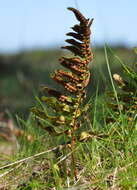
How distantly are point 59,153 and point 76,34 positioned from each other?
0.58 meters

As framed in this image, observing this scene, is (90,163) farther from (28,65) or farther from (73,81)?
(28,65)

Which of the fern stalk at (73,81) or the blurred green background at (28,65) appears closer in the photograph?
the fern stalk at (73,81)

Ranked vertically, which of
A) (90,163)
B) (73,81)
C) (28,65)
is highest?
(73,81)

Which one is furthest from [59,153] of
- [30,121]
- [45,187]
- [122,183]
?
[30,121]

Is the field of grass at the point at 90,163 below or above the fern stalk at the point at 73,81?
below

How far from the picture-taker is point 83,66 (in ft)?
5.72

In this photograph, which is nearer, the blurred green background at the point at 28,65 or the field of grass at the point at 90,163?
the field of grass at the point at 90,163

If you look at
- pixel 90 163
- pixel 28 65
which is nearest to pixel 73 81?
pixel 90 163

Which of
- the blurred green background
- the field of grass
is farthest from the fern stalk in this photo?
the blurred green background

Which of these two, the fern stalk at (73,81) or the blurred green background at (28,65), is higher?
the fern stalk at (73,81)

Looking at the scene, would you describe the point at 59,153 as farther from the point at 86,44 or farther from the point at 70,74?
the point at 86,44

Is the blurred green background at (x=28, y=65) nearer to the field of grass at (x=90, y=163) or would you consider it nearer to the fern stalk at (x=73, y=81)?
the field of grass at (x=90, y=163)

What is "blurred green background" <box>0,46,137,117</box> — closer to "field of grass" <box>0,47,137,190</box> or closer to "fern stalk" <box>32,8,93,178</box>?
"field of grass" <box>0,47,137,190</box>

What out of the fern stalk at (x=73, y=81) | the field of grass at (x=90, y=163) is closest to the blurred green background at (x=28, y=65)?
the field of grass at (x=90, y=163)
